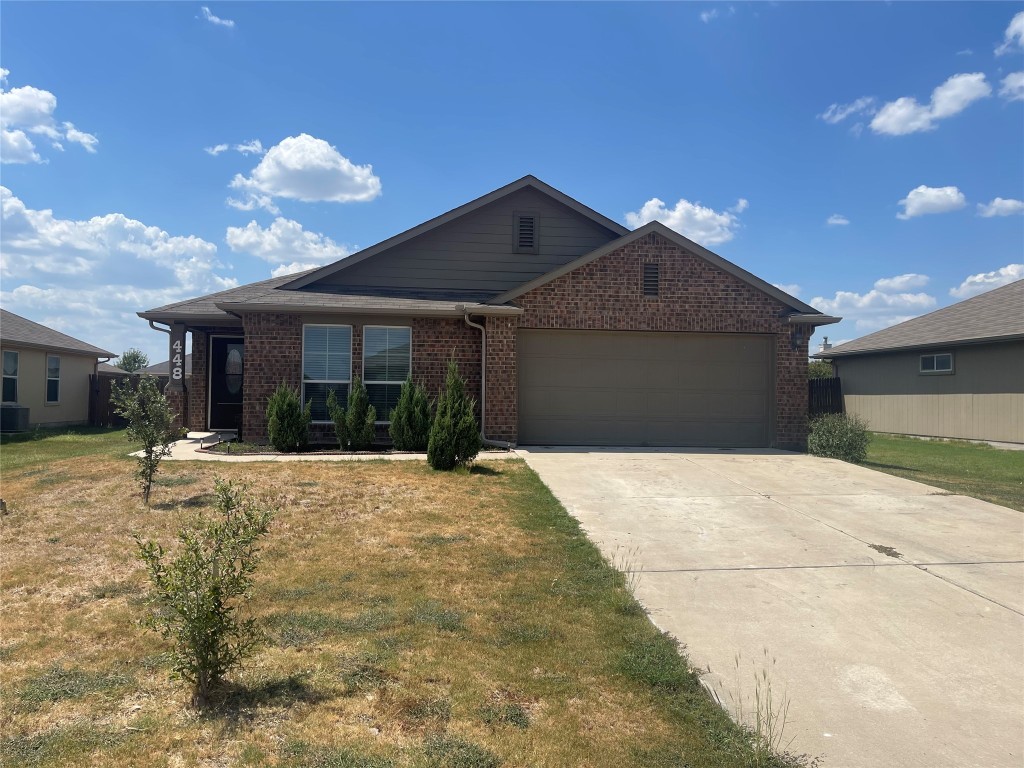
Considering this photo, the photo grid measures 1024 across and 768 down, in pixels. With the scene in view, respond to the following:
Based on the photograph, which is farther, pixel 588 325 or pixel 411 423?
pixel 588 325

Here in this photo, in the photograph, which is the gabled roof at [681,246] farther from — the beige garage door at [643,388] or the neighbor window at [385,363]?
the neighbor window at [385,363]

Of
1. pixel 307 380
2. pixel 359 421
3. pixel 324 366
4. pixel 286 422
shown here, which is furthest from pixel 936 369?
pixel 286 422

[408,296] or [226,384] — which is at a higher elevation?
[408,296]

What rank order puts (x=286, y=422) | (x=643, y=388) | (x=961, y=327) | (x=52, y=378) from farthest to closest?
(x=52, y=378) → (x=961, y=327) → (x=643, y=388) → (x=286, y=422)

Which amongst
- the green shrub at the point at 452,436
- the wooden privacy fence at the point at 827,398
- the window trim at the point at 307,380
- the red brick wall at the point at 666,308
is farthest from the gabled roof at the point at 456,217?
the wooden privacy fence at the point at 827,398

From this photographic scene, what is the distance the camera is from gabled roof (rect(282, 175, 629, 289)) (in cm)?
1354

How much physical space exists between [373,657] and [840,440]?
10.5m

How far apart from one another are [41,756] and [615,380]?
1064cm

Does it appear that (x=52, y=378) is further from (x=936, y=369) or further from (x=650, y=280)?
(x=936, y=369)

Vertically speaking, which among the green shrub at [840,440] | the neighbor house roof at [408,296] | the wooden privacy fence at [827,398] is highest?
the neighbor house roof at [408,296]

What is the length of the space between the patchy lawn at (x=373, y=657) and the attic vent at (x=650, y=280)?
6452 millimetres

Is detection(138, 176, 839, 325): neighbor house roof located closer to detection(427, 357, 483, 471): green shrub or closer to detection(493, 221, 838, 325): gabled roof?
detection(493, 221, 838, 325): gabled roof

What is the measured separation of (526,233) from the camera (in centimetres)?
1423

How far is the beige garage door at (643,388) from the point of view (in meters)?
12.4
